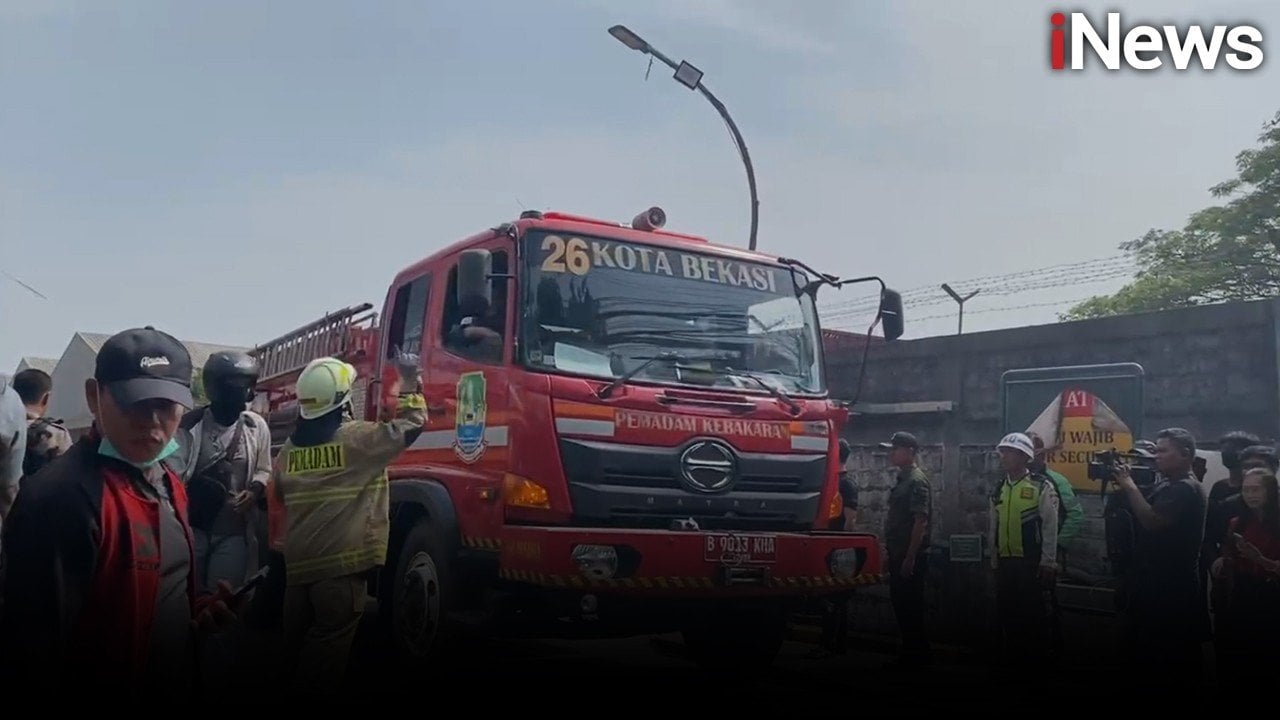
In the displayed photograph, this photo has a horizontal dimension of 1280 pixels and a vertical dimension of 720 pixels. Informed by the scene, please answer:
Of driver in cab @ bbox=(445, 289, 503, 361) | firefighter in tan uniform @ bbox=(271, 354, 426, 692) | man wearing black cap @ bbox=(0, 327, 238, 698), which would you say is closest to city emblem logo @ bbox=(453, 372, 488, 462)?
driver in cab @ bbox=(445, 289, 503, 361)

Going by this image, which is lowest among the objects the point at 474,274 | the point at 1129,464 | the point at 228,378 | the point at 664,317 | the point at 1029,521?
the point at 1029,521

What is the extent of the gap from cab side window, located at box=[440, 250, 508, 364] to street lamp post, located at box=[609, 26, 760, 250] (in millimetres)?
7936

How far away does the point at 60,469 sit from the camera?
2.38 metres

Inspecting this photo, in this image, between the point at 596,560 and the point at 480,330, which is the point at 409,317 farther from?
the point at 596,560

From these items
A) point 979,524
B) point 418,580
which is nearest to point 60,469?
point 418,580

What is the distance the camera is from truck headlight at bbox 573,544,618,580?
5.65 metres

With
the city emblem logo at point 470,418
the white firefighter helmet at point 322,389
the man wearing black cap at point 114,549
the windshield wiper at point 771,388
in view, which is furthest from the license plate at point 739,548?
the man wearing black cap at point 114,549

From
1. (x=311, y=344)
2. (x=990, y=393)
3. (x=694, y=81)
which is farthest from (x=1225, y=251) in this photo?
(x=311, y=344)

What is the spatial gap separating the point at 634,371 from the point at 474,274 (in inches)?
40.5

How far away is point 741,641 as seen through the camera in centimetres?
718

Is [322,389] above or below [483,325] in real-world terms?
below

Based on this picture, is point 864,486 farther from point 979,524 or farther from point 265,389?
point 265,389

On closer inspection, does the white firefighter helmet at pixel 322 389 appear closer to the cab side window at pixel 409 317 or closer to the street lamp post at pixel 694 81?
the cab side window at pixel 409 317

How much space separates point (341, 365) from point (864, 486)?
6250mm
